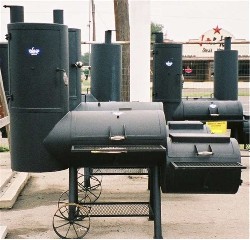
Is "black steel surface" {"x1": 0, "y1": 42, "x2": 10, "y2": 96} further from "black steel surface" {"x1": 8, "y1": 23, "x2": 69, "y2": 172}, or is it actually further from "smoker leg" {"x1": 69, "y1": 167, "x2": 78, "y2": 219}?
"smoker leg" {"x1": 69, "y1": 167, "x2": 78, "y2": 219}

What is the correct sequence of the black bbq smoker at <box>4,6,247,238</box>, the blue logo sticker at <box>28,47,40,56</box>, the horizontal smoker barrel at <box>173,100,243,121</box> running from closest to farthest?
the black bbq smoker at <box>4,6,247,238</box>
the blue logo sticker at <box>28,47,40,56</box>
the horizontal smoker barrel at <box>173,100,243,121</box>

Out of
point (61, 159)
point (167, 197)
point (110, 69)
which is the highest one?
point (110, 69)

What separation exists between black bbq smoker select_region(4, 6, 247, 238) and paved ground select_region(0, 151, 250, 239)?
1.03 feet

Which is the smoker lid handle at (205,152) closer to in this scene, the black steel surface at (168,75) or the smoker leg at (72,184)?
the smoker leg at (72,184)

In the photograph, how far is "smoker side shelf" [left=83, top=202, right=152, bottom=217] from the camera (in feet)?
15.9

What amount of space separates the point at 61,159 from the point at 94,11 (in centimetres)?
2521

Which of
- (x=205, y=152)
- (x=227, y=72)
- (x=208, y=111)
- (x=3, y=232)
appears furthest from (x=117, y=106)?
(x=227, y=72)

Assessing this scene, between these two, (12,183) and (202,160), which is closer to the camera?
(202,160)

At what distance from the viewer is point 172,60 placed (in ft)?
24.7

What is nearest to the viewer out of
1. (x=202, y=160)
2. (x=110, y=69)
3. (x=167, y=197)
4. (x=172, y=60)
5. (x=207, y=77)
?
(x=202, y=160)

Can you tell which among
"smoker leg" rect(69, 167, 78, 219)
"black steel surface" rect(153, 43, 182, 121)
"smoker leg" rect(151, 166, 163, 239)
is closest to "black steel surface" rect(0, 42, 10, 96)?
"black steel surface" rect(153, 43, 182, 121)

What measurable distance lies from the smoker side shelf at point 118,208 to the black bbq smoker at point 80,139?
0.32 metres

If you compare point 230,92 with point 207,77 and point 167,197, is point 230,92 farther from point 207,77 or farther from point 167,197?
point 207,77

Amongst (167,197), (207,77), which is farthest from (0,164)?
(207,77)
